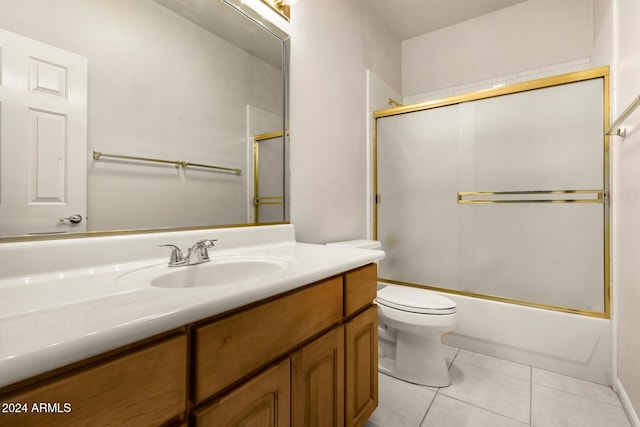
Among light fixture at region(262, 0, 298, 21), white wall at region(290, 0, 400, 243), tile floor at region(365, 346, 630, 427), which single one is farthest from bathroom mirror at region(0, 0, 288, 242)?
tile floor at region(365, 346, 630, 427)

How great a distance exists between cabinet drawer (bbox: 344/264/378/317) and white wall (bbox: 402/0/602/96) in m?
2.06

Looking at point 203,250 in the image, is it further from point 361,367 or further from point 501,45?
point 501,45

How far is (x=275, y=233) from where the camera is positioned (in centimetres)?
141

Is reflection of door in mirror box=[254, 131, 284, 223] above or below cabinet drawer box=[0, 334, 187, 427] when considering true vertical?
above

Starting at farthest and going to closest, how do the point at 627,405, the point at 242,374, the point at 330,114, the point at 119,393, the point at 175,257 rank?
the point at 330,114 → the point at 627,405 → the point at 175,257 → the point at 242,374 → the point at 119,393

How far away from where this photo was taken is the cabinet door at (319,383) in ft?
2.57

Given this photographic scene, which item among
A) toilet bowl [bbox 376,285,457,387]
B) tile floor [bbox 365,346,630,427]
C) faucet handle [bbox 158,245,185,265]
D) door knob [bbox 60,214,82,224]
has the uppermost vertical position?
door knob [bbox 60,214,82,224]

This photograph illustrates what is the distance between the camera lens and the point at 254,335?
66cm

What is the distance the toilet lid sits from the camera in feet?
4.78

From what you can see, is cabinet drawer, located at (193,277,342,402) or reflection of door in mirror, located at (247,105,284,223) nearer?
cabinet drawer, located at (193,277,342,402)

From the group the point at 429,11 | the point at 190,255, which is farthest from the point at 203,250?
the point at 429,11

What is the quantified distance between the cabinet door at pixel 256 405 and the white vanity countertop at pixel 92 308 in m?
0.19

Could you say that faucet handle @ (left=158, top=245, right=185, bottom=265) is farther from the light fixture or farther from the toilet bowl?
the light fixture

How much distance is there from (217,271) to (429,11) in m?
2.55
